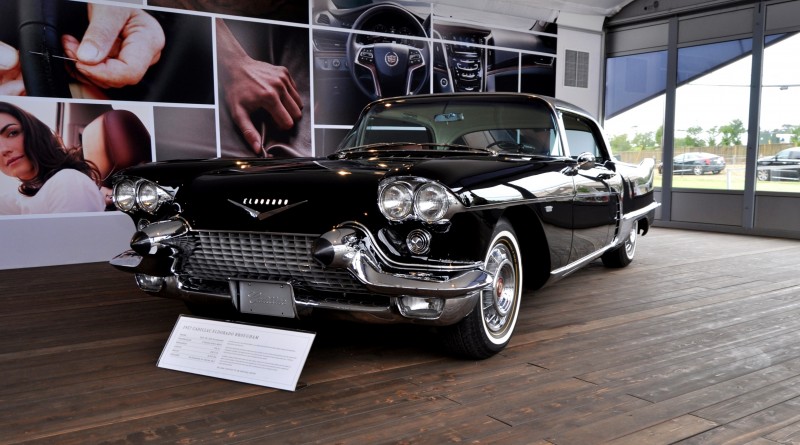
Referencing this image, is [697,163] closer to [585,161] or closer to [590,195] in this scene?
[590,195]

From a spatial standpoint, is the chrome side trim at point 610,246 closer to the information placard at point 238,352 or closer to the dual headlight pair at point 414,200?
the dual headlight pair at point 414,200

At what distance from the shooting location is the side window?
3.96 meters

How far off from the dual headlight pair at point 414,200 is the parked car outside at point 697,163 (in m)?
7.80

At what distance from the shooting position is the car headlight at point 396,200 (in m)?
2.50

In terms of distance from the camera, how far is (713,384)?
266 cm

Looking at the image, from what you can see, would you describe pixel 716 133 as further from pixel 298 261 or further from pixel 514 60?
pixel 298 261

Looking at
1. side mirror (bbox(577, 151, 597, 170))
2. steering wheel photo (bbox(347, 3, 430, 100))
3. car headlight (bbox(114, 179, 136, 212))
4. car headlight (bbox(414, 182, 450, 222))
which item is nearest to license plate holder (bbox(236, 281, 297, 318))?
car headlight (bbox(414, 182, 450, 222))

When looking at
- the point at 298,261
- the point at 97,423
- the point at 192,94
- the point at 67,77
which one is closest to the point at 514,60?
the point at 192,94

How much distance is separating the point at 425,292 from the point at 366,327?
110 cm

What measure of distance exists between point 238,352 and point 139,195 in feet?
3.24

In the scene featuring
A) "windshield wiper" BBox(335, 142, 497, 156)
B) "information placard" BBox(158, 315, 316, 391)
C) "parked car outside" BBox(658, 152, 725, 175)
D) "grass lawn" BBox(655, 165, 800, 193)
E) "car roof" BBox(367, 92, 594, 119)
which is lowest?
"information placard" BBox(158, 315, 316, 391)

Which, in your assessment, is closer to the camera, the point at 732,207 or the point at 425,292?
the point at 425,292

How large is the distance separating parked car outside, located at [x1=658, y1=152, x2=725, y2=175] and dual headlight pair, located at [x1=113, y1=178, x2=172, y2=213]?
8.19 m

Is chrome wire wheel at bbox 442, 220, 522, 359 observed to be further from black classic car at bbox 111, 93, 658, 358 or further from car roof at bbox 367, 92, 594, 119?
car roof at bbox 367, 92, 594, 119
